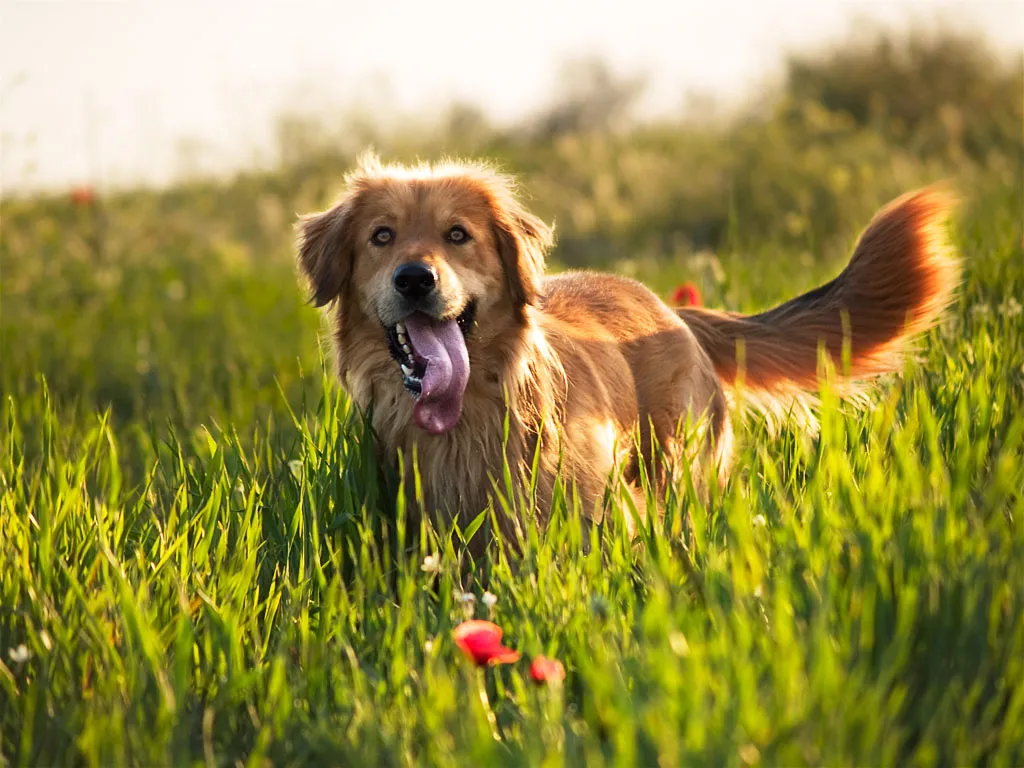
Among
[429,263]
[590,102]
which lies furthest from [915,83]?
[429,263]

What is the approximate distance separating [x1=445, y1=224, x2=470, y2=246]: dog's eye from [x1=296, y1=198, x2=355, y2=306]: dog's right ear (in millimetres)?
350

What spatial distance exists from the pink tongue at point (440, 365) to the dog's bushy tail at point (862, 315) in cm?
129

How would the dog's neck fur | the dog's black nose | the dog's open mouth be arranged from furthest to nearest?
1. the dog's neck fur
2. the dog's open mouth
3. the dog's black nose

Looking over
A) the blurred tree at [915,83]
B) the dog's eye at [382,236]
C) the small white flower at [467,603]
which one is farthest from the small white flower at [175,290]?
the blurred tree at [915,83]

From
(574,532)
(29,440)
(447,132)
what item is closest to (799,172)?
(447,132)

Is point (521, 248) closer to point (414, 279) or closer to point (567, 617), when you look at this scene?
point (414, 279)

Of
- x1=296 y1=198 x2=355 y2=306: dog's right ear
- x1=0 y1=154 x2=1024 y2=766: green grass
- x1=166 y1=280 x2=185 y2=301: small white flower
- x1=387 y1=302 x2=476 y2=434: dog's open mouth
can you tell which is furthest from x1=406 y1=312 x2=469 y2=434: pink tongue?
x1=166 y1=280 x2=185 y2=301: small white flower

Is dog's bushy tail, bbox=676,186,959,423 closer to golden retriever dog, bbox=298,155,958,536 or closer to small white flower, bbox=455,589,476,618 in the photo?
golden retriever dog, bbox=298,155,958,536

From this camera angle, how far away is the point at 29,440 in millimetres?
5559

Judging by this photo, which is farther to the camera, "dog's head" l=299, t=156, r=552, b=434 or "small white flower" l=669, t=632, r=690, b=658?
"dog's head" l=299, t=156, r=552, b=434

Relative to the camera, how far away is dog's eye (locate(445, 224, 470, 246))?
12.1ft

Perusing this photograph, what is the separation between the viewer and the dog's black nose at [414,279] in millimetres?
3400

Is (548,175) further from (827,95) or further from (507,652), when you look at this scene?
(507,652)

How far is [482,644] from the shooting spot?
2.10 m
